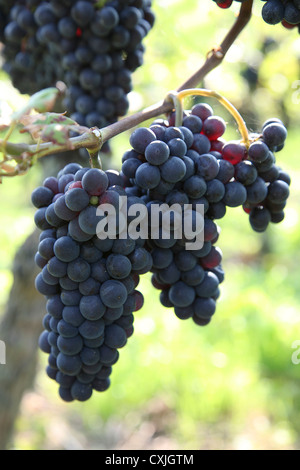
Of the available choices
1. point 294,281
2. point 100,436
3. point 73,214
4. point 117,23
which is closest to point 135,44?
point 117,23

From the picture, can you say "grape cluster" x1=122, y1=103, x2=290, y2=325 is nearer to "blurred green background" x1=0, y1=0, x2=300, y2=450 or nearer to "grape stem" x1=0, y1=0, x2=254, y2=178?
"grape stem" x1=0, y1=0, x2=254, y2=178

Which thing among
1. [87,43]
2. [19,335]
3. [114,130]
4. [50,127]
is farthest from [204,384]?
[50,127]

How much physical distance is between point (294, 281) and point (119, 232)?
3053 mm

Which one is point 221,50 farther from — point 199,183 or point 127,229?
point 127,229

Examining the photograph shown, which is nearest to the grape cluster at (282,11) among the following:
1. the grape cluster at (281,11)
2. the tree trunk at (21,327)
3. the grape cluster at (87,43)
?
the grape cluster at (281,11)

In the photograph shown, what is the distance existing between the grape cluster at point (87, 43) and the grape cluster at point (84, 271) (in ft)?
1.13

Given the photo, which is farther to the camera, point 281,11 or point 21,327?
point 21,327

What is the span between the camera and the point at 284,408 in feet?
9.07

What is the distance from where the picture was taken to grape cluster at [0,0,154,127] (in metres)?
0.93

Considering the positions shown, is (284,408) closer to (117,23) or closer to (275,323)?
(275,323)

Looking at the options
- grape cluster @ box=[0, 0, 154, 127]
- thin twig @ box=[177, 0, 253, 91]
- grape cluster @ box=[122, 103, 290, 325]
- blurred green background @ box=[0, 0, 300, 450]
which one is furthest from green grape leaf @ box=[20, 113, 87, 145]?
blurred green background @ box=[0, 0, 300, 450]

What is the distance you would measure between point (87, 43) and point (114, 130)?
438 millimetres

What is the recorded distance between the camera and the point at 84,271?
0.65 m

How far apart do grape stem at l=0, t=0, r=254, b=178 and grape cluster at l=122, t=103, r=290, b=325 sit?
0.07ft
